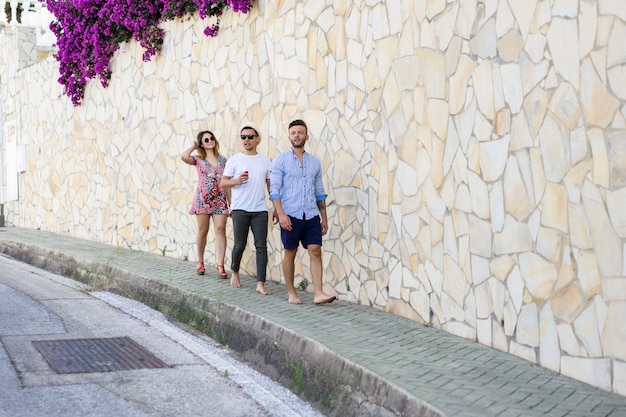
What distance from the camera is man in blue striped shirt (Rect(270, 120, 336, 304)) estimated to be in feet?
28.0

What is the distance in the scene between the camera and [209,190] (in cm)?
1084

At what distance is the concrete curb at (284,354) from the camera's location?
18.2 feet

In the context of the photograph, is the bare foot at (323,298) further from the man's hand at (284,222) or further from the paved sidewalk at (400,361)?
the man's hand at (284,222)

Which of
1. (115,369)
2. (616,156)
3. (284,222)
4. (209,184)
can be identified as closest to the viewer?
(616,156)

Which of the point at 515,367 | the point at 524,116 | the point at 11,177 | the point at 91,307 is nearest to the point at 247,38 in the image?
the point at 91,307

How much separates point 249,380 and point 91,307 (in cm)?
332

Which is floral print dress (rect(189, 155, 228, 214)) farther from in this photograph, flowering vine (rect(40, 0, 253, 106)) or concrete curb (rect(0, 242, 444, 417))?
flowering vine (rect(40, 0, 253, 106))

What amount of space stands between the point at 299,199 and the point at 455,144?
1.81 meters

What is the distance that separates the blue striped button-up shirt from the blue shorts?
2.2 inches

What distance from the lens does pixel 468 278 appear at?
23.4 ft

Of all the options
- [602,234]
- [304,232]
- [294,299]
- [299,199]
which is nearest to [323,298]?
[294,299]

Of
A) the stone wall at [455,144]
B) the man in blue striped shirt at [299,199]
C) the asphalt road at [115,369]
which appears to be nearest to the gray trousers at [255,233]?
the stone wall at [455,144]

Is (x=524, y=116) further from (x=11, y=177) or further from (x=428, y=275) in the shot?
(x=11, y=177)

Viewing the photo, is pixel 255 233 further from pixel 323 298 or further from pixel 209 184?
pixel 209 184
